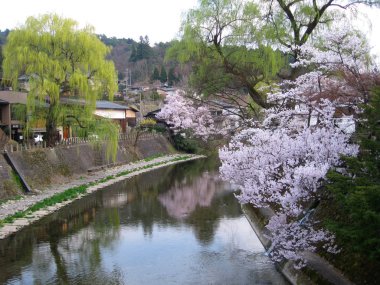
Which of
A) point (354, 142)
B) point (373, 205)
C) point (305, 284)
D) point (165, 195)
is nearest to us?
point (373, 205)

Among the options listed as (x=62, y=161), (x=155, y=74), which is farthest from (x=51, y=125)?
(x=155, y=74)

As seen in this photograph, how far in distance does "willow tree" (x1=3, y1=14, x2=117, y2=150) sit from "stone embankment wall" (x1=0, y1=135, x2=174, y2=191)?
152cm

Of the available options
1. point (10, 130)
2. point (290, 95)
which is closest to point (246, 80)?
point (290, 95)

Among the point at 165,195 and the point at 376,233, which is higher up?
the point at 376,233

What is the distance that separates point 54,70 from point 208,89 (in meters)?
10.9

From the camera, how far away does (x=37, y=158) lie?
74.4 ft

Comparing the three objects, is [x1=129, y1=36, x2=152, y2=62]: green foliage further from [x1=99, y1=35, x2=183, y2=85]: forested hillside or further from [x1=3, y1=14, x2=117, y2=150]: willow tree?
[x1=3, y1=14, x2=117, y2=150]: willow tree

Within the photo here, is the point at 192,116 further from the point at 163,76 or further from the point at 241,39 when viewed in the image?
the point at 163,76

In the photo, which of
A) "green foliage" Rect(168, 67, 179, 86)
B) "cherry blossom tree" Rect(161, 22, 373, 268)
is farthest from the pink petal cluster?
"green foliage" Rect(168, 67, 179, 86)

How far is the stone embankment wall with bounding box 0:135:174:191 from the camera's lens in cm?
2136

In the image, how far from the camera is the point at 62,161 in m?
25.4

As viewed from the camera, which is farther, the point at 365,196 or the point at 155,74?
the point at 155,74

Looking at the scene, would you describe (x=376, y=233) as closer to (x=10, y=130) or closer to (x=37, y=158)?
(x=37, y=158)

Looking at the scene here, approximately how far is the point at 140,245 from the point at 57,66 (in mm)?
12809
